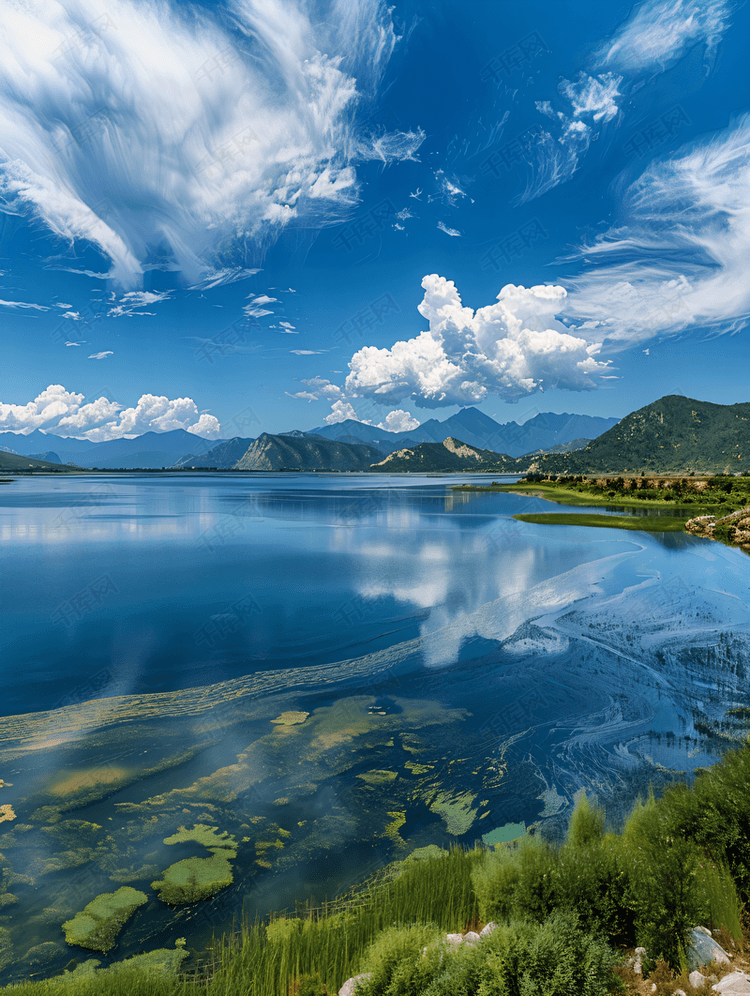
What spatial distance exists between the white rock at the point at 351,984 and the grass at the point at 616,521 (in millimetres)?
55986

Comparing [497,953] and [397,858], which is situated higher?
[497,953]

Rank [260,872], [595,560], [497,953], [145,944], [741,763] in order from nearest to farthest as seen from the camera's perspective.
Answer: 1. [497,953]
2. [145,944]
3. [741,763]
4. [260,872]
5. [595,560]

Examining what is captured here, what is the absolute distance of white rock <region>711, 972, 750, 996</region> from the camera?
439cm

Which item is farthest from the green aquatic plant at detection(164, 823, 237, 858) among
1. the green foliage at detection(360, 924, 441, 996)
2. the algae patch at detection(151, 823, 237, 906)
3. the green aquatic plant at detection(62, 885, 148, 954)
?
the green foliage at detection(360, 924, 441, 996)

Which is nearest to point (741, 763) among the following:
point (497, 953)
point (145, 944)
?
point (497, 953)

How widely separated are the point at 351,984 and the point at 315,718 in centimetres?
820

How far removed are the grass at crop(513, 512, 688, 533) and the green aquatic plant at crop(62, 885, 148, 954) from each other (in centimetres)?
5635

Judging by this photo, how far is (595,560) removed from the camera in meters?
36.7

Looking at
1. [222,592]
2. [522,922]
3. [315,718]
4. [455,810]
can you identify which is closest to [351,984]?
[522,922]

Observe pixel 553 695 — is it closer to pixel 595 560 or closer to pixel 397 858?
pixel 397 858

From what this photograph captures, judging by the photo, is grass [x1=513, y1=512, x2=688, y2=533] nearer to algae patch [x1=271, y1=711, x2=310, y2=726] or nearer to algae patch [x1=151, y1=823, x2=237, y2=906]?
algae patch [x1=271, y1=711, x2=310, y2=726]

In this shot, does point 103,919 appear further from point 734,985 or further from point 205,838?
point 734,985

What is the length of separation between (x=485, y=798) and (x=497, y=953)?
5.77 meters

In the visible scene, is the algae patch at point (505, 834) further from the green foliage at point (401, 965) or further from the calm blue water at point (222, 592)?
the calm blue water at point (222, 592)
